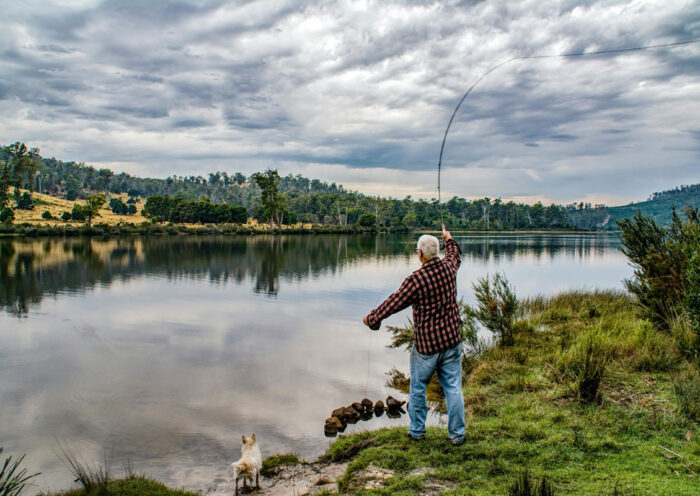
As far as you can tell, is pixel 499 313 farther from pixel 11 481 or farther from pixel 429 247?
pixel 11 481

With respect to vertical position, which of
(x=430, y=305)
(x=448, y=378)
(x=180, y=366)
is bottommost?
(x=180, y=366)

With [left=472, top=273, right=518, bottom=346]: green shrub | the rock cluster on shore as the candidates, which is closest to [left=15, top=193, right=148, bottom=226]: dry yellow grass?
[left=472, top=273, right=518, bottom=346]: green shrub

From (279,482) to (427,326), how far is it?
3.07m

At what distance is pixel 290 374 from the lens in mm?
11469

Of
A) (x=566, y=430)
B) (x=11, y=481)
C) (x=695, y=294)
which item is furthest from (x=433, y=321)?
(x=695, y=294)

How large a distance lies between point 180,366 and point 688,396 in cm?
1093

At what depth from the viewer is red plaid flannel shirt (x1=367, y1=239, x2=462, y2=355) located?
506cm

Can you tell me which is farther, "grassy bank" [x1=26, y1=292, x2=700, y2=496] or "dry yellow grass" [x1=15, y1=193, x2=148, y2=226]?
"dry yellow grass" [x1=15, y1=193, x2=148, y2=226]

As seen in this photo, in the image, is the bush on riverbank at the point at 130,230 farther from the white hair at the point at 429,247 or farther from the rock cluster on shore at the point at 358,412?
the white hair at the point at 429,247

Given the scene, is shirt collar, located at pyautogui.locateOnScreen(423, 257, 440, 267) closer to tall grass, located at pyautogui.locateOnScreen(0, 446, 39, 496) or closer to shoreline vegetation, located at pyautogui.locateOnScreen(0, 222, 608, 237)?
tall grass, located at pyautogui.locateOnScreen(0, 446, 39, 496)

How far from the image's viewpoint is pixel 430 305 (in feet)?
16.8

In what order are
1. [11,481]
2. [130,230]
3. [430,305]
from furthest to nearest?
[130,230] < [430,305] < [11,481]

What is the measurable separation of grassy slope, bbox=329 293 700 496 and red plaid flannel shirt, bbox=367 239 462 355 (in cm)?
129

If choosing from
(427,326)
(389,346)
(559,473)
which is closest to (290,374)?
(389,346)
